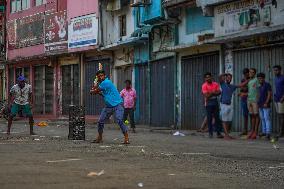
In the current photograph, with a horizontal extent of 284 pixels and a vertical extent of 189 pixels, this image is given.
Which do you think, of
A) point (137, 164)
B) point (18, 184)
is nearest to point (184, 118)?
point (137, 164)

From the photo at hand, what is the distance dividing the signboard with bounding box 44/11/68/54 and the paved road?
22.4m

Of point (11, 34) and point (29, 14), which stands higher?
point (29, 14)

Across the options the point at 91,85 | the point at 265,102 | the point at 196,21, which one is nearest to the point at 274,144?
the point at 265,102

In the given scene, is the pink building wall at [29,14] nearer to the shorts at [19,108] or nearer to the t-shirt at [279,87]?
the shorts at [19,108]

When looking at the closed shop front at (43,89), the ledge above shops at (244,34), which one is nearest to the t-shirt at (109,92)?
the ledge above shops at (244,34)

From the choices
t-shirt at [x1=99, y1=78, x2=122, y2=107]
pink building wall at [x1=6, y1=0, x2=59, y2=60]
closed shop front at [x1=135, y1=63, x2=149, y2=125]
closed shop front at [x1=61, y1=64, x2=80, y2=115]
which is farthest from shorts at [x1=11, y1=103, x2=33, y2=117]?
pink building wall at [x1=6, y1=0, x2=59, y2=60]

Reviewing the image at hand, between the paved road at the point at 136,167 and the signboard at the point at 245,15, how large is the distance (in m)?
6.99

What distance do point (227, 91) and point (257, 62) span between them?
107 inches

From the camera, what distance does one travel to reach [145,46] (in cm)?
2791

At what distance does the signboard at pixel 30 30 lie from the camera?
37084 millimetres

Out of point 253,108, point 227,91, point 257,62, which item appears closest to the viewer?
point 253,108

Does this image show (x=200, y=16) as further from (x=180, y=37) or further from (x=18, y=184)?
(x=18, y=184)

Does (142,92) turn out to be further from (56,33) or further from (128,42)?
(56,33)

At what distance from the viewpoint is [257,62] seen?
65.2 feet
